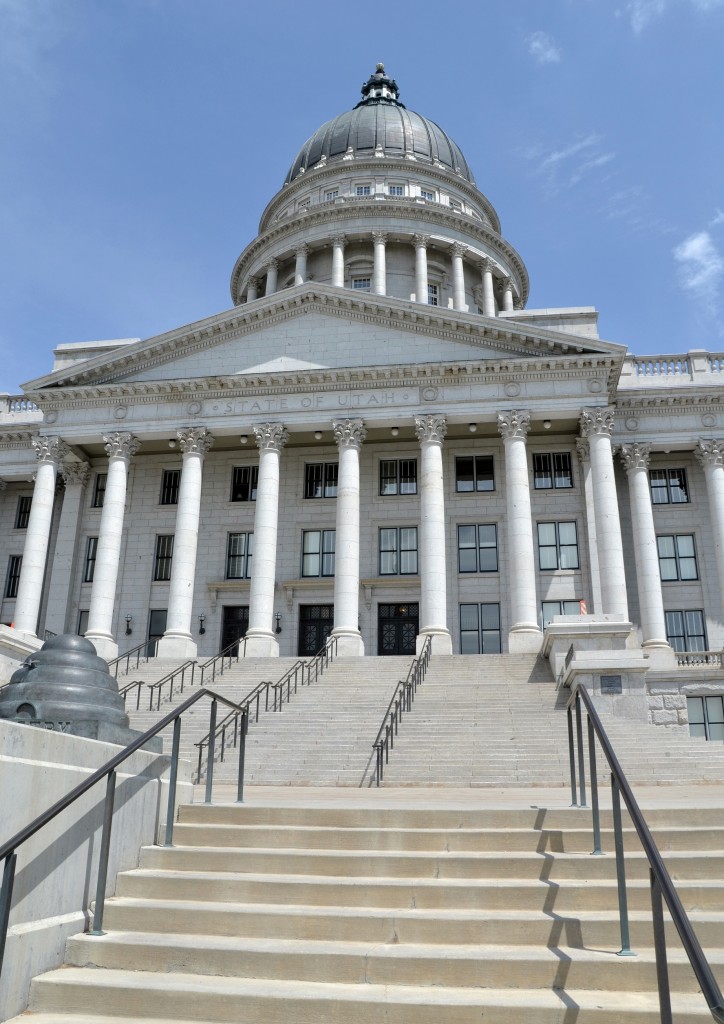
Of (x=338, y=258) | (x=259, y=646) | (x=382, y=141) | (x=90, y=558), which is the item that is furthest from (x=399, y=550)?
(x=382, y=141)

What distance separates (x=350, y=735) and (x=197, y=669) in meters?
10.6

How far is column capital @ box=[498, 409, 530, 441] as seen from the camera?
32.7m

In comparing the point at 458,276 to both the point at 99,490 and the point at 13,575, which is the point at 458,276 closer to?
the point at 99,490

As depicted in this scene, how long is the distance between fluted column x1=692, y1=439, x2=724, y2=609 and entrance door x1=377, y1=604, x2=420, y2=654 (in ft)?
39.4

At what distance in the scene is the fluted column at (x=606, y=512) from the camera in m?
30.2

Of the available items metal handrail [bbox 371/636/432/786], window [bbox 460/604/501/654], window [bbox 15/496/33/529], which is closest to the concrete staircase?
metal handrail [bbox 371/636/432/786]

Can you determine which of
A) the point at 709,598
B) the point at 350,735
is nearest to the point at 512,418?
the point at 709,598

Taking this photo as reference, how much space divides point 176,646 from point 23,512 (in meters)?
13.7

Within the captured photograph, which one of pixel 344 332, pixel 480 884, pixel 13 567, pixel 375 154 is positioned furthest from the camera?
pixel 375 154

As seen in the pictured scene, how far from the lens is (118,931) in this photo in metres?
6.95

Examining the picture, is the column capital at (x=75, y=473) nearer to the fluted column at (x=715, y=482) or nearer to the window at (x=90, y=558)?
the window at (x=90, y=558)

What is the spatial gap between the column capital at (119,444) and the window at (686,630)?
74.0 feet

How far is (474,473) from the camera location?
36625 millimetres

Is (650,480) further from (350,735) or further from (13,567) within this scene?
(13,567)
